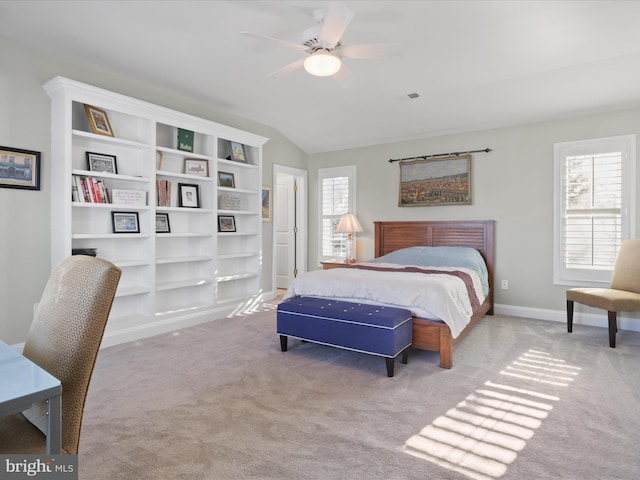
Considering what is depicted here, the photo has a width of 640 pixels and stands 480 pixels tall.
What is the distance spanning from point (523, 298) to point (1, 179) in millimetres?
5542

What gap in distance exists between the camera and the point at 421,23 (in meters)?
2.93

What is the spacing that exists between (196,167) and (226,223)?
2.77 feet

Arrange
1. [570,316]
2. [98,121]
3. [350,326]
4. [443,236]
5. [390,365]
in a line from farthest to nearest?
[443,236], [570,316], [98,121], [350,326], [390,365]

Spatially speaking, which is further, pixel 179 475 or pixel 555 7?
pixel 555 7

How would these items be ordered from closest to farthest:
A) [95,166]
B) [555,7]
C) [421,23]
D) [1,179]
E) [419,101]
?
[555,7] < [421,23] < [1,179] < [95,166] < [419,101]

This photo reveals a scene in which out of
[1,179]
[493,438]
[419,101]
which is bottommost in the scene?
[493,438]

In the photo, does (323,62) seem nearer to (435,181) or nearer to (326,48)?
(326,48)

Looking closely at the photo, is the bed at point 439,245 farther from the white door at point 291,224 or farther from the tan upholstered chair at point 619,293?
the white door at point 291,224

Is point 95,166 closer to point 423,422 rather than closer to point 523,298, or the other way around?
point 423,422

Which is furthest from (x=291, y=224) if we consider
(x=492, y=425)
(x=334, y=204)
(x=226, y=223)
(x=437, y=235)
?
(x=492, y=425)

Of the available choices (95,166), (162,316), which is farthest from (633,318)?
(95,166)

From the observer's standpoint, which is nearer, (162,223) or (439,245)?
(162,223)

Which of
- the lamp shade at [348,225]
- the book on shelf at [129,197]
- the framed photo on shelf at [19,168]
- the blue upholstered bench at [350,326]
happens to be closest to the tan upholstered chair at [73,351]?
the blue upholstered bench at [350,326]

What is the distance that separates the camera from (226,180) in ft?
16.5
